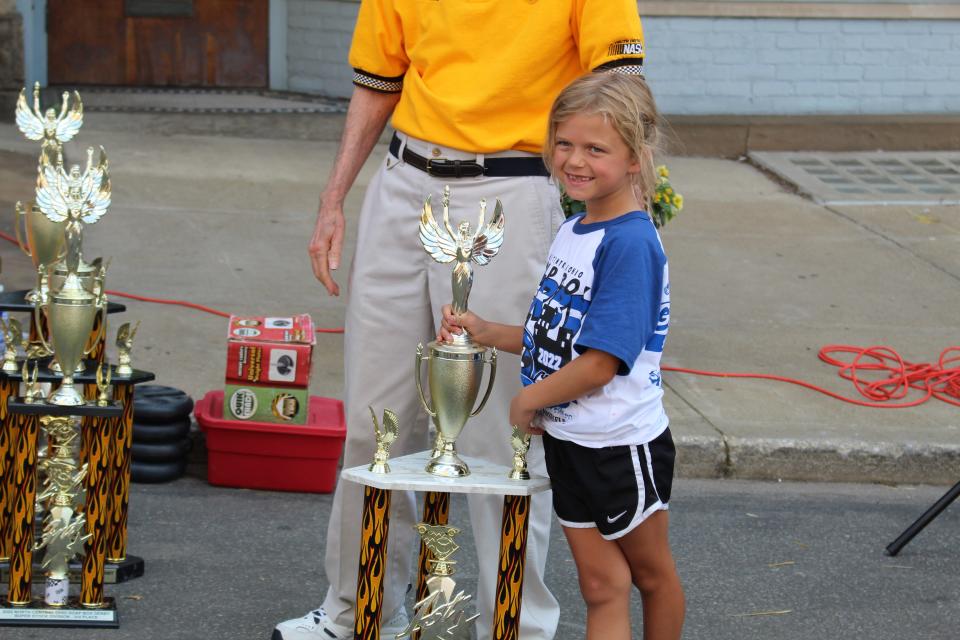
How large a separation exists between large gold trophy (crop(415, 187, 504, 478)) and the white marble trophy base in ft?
0.12

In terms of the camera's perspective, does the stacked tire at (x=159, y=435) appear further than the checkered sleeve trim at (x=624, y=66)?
Yes

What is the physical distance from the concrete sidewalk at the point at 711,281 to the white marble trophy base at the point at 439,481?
7.48 feet

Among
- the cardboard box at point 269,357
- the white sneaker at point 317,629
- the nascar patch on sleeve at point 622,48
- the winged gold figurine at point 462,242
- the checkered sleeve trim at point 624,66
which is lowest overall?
the white sneaker at point 317,629

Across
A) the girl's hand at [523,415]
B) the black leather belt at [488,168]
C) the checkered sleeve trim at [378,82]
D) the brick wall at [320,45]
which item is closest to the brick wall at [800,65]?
the brick wall at [320,45]

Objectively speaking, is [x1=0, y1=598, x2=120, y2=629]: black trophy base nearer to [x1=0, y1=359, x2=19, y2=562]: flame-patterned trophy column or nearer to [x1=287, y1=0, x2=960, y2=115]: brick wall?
[x1=0, y1=359, x2=19, y2=562]: flame-patterned trophy column

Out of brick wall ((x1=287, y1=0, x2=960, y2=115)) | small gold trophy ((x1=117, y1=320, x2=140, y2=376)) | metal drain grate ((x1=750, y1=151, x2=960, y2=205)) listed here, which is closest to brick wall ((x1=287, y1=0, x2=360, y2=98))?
brick wall ((x1=287, y1=0, x2=960, y2=115))

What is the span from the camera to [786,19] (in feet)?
33.7

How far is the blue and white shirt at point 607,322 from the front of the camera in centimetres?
277

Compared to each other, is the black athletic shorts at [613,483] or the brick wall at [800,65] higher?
the brick wall at [800,65]

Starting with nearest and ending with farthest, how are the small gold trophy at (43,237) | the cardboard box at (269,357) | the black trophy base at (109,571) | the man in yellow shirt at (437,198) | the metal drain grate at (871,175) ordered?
the man in yellow shirt at (437,198) < the black trophy base at (109,571) < the small gold trophy at (43,237) < the cardboard box at (269,357) < the metal drain grate at (871,175)

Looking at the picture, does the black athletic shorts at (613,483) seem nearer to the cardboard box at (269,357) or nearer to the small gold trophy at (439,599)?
the small gold trophy at (439,599)

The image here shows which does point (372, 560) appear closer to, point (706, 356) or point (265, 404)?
point (265, 404)

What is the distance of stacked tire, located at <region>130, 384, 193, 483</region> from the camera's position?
4688mm

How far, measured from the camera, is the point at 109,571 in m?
3.92
